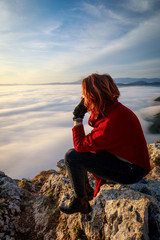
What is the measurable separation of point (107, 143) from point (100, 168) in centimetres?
62

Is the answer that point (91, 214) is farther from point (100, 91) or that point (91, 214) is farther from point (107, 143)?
point (100, 91)

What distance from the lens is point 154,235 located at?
230 cm

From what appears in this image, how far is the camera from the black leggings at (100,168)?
9.12ft

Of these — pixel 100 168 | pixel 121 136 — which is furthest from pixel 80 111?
pixel 100 168

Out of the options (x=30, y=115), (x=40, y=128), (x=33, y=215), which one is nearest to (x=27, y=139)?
(x=40, y=128)

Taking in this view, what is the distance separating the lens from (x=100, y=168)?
2926 millimetres

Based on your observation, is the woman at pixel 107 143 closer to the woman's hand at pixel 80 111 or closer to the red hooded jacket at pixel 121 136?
the red hooded jacket at pixel 121 136

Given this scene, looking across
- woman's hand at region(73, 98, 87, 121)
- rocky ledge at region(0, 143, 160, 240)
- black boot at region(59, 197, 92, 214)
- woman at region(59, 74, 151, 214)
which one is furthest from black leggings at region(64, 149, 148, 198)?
woman's hand at region(73, 98, 87, 121)

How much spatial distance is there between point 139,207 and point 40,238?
10.0ft

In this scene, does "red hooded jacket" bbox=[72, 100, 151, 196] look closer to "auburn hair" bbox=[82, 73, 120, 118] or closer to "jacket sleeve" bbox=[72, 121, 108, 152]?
"jacket sleeve" bbox=[72, 121, 108, 152]

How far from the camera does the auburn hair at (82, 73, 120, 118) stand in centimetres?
Answer: 274

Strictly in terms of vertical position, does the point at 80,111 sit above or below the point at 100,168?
above

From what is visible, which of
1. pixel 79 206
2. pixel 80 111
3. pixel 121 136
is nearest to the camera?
pixel 121 136

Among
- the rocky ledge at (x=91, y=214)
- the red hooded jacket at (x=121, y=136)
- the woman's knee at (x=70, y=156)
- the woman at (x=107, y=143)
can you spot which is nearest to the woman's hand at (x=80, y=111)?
the woman at (x=107, y=143)
